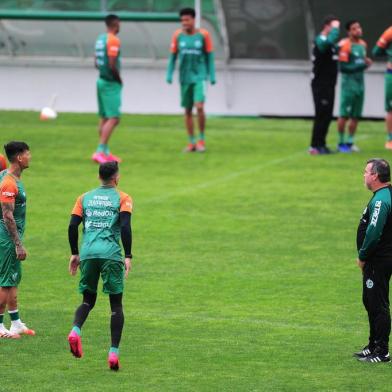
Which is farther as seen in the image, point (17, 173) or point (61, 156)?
point (61, 156)

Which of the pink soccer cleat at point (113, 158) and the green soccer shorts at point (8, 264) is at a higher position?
the green soccer shorts at point (8, 264)

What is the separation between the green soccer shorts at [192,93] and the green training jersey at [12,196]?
11526 mm

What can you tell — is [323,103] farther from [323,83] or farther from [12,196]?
[12,196]

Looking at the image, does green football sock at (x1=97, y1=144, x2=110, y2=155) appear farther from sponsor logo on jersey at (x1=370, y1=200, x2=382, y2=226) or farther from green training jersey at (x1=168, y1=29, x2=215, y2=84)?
sponsor logo on jersey at (x1=370, y1=200, x2=382, y2=226)

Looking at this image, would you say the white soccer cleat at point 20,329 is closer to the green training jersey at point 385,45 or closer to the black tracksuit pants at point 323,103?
the black tracksuit pants at point 323,103

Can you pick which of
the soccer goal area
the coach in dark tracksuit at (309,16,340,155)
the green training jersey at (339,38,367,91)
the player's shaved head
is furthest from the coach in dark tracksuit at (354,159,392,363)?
the soccer goal area

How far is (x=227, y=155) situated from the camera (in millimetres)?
→ 22594

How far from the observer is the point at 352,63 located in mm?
22484

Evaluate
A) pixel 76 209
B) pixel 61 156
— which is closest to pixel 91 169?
pixel 61 156

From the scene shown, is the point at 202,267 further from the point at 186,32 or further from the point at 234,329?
the point at 186,32

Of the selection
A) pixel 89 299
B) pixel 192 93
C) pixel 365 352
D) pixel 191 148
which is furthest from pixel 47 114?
pixel 365 352

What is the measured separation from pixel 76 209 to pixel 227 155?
12.7m

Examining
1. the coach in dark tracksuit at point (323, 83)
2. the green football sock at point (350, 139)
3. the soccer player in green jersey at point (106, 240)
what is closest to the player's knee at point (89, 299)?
the soccer player in green jersey at point (106, 240)

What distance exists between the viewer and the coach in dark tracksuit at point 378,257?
10.0 m
